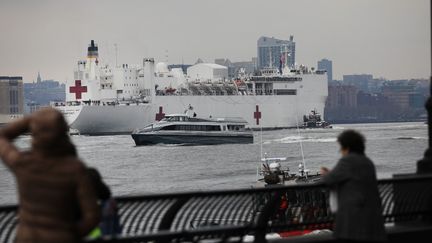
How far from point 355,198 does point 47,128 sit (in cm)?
253

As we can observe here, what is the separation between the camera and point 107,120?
137375 mm

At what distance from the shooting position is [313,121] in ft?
515

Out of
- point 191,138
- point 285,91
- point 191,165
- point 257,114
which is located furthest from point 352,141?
point 285,91

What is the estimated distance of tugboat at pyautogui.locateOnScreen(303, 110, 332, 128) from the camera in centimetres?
15538

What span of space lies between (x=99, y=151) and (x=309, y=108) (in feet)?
220

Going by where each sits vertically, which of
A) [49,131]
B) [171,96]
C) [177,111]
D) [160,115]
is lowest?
[160,115]

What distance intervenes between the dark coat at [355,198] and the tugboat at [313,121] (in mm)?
147596

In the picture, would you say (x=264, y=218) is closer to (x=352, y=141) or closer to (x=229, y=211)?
(x=229, y=211)

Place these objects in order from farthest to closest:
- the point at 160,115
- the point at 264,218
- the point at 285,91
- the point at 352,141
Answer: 1. the point at 285,91
2. the point at 160,115
3. the point at 264,218
4. the point at 352,141

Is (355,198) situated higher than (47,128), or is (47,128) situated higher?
(47,128)

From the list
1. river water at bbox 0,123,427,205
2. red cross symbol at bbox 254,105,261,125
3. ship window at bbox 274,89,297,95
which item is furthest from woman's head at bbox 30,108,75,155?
Answer: ship window at bbox 274,89,297,95

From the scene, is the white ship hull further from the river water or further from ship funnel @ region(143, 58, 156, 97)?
the river water

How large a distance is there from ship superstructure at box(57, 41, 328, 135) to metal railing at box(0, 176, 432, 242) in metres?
127

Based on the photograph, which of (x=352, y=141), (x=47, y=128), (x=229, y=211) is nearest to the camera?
(x=47, y=128)
